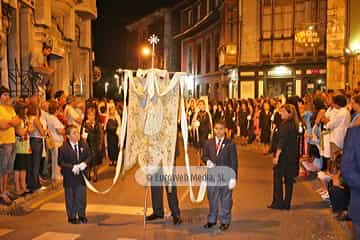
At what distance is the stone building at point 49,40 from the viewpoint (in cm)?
1605

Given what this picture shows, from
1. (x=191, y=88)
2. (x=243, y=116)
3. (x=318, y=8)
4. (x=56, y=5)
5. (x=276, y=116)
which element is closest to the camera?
(x=276, y=116)

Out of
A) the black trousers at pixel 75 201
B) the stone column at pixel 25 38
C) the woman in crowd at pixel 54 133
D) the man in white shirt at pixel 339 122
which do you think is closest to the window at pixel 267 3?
the stone column at pixel 25 38

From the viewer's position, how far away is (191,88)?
4791 centimetres

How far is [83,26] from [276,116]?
13686 mm

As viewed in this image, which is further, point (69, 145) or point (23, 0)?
point (23, 0)

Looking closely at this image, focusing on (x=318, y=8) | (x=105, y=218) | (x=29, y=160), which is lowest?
(x=105, y=218)

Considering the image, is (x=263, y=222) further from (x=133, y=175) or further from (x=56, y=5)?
(x=56, y=5)

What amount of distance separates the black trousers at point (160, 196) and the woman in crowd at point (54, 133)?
4.03m

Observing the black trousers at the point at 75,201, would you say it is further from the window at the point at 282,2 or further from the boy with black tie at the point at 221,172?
the window at the point at 282,2

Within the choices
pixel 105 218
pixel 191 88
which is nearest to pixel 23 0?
pixel 105 218

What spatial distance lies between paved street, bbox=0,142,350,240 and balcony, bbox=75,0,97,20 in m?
14.1

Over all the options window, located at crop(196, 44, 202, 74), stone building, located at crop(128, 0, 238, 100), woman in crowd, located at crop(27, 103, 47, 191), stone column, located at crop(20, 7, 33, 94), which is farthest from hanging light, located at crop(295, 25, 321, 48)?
window, located at crop(196, 44, 202, 74)

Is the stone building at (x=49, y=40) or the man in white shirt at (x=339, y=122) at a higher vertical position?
the stone building at (x=49, y=40)

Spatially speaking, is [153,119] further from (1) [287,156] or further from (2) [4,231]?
(2) [4,231]
